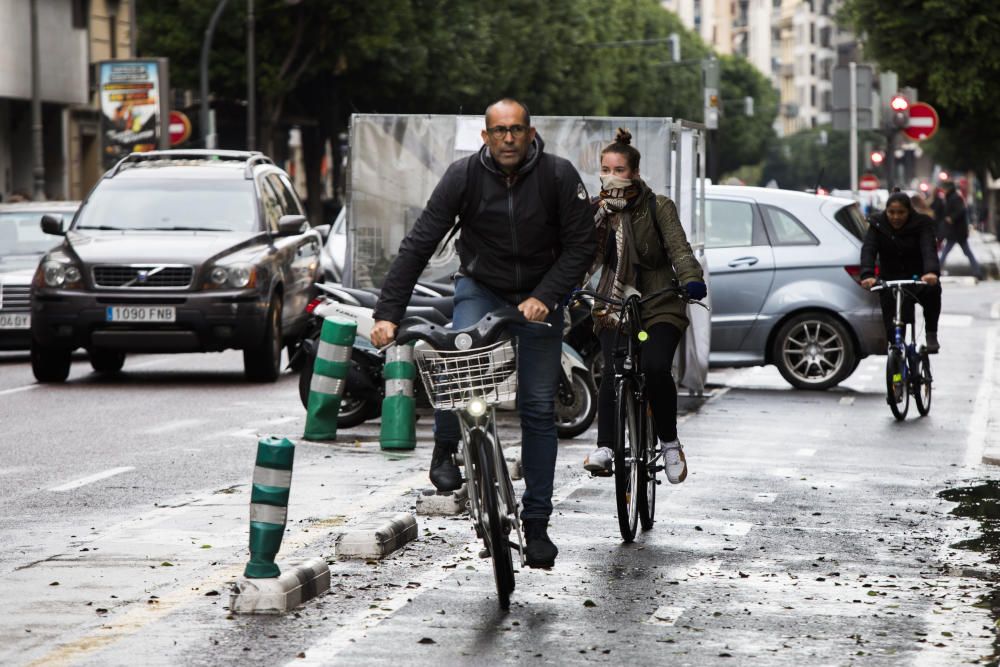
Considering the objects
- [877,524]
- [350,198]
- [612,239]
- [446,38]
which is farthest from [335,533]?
[446,38]

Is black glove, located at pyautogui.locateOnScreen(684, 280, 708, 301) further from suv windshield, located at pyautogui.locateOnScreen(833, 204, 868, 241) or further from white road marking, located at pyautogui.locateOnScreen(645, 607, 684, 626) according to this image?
suv windshield, located at pyautogui.locateOnScreen(833, 204, 868, 241)

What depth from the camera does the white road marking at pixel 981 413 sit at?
43.8 ft

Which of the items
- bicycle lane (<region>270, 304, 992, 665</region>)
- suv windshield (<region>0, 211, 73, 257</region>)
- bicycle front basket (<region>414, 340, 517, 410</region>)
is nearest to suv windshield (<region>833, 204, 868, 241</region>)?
bicycle lane (<region>270, 304, 992, 665</region>)

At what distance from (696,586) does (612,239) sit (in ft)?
6.88

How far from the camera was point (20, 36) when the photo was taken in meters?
46.3

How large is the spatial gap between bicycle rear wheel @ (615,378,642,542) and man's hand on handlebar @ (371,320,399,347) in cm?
157

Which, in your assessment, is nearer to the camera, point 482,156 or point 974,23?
point 482,156

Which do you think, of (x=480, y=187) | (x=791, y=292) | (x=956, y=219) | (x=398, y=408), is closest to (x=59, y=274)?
(x=398, y=408)

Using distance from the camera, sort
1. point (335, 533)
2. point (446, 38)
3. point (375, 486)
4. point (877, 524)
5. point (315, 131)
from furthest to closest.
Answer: point (315, 131) → point (446, 38) → point (375, 486) → point (877, 524) → point (335, 533)

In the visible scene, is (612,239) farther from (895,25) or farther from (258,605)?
(895,25)

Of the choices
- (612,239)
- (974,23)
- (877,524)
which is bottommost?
(877,524)

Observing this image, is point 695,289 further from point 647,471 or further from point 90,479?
point 90,479

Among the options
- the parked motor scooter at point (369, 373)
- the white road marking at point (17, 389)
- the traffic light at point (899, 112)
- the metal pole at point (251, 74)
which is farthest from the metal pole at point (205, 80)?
the parked motor scooter at point (369, 373)

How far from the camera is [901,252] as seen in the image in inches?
635
